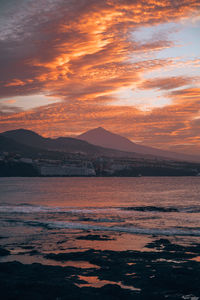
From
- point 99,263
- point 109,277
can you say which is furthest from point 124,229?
point 109,277

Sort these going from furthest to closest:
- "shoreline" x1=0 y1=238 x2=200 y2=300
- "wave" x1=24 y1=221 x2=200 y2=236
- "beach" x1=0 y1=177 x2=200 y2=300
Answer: "wave" x1=24 y1=221 x2=200 y2=236 → "beach" x1=0 y1=177 x2=200 y2=300 → "shoreline" x1=0 y1=238 x2=200 y2=300

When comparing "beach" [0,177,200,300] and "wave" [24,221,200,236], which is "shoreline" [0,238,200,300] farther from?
"wave" [24,221,200,236]

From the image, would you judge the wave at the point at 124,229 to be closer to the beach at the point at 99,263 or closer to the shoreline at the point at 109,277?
the beach at the point at 99,263

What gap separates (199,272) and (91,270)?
5909mm

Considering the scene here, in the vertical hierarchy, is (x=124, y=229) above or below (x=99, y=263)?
below

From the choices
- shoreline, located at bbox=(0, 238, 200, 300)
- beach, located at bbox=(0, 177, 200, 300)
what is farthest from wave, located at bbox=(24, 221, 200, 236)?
shoreline, located at bbox=(0, 238, 200, 300)

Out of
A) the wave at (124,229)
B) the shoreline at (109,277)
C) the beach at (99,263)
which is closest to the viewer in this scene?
the shoreline at (109,277)

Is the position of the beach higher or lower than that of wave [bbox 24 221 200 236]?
higher

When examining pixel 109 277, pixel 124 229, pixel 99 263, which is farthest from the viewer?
pixel 124 229

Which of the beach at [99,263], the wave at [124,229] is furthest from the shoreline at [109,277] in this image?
the wave at [124,229]

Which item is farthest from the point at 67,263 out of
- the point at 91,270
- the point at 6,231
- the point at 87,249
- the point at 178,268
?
the point at 6,231

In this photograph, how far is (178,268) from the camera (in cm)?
1789

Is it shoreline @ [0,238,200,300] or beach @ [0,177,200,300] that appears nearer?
shoreline @ [0,238,200,300]

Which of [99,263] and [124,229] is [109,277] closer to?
[99,263]
